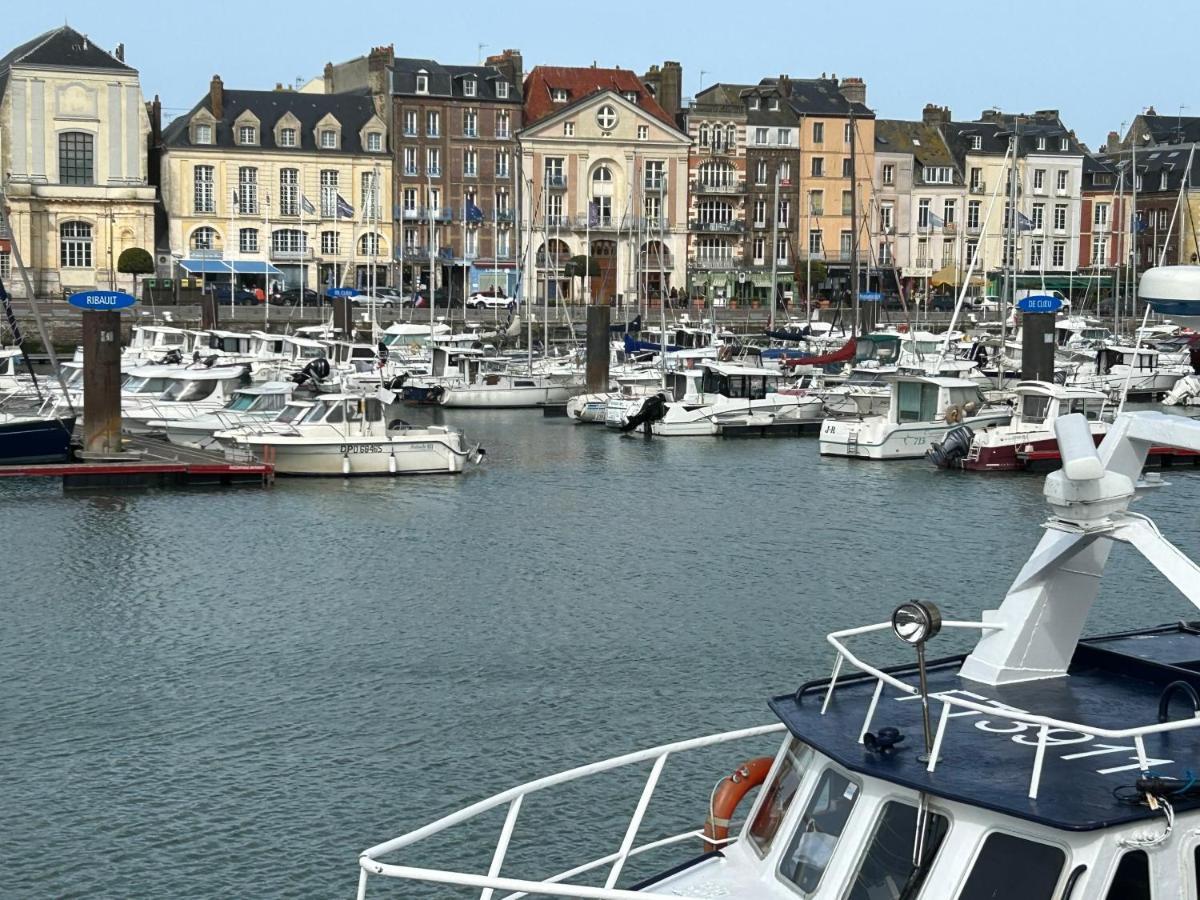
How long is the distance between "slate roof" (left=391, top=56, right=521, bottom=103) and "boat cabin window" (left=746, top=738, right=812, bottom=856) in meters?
94.1

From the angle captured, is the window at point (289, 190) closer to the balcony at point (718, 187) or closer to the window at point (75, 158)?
the window at point (75, 158)

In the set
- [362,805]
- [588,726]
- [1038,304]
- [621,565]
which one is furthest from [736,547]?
Result: [1038,304]

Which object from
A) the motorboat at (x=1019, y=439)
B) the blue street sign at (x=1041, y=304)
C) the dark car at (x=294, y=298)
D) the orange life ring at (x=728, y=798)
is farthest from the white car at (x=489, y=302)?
the orange life ring at (x=728, y=798)

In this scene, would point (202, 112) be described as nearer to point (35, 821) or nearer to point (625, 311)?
point (625, 311)

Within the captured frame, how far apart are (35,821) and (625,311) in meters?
78.7

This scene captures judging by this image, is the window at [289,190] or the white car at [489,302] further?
the window at [289,190]

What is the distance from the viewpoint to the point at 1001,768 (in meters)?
10.9

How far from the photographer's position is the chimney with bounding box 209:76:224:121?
331 feet

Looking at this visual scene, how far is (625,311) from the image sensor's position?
96.8m

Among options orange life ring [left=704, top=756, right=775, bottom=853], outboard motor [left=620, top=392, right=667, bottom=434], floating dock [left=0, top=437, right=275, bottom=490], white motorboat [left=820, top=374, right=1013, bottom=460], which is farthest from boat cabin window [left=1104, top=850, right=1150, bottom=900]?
outboard motor [left=620, top=392, right=667, bottom=434]

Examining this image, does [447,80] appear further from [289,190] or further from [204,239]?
[204,239]

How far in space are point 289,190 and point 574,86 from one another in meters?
18.7

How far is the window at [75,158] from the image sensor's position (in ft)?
318

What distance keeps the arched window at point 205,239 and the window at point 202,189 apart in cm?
110
